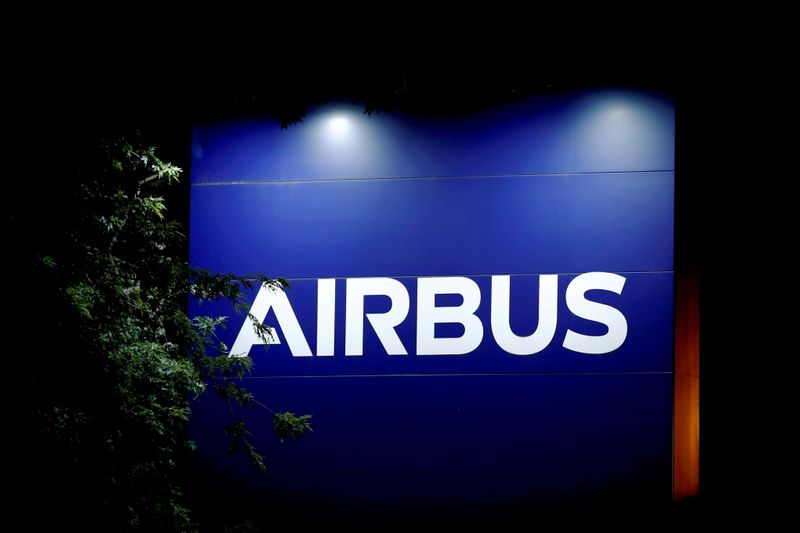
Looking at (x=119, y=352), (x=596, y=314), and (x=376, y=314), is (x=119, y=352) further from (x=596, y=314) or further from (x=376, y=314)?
(x=596, y=314)

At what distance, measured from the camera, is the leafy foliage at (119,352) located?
5043 mm

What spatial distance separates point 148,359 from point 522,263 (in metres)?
3.44

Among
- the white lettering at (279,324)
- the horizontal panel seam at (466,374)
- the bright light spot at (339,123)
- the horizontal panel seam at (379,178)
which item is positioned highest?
the bright light spot at (339,123)

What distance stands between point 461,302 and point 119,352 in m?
3.23

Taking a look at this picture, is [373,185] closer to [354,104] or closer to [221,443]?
[354,104]

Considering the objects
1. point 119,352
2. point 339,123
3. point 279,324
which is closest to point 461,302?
point 279,324

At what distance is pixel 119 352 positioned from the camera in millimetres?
5340

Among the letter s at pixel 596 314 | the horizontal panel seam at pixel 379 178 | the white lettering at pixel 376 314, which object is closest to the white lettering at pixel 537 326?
the letter s at pixel 596 314

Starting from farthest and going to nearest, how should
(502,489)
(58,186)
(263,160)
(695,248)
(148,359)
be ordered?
(263,160), (502,489), (695,248), (148,359), (58,186)

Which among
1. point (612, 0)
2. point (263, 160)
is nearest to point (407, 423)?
point (263, 160)

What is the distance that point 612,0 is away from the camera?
7340mm

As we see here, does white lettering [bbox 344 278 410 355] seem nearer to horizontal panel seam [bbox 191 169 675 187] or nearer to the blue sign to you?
the blue sign

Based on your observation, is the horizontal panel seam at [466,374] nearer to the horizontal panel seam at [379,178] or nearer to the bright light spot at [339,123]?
the horizontal panel seam at [379,178]

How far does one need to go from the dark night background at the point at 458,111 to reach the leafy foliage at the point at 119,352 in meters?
0.16
